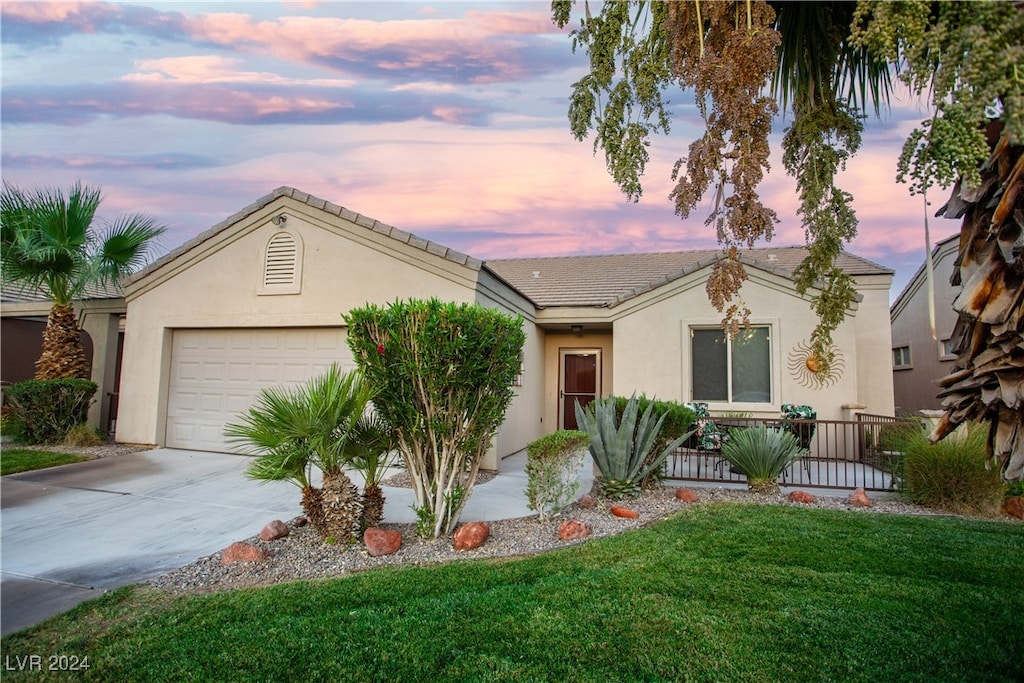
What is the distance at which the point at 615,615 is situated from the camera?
365cm

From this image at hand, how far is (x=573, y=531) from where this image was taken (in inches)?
223

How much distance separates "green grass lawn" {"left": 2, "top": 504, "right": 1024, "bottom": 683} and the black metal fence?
2953 millimetres

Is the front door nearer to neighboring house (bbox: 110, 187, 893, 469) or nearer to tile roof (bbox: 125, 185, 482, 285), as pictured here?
neighboring house (bbox: 110, 187, 893, 469)

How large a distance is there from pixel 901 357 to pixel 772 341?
9191mm

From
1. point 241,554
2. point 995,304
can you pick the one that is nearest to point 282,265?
point 241,554

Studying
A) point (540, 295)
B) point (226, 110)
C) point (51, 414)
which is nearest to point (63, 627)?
point (226, 110)

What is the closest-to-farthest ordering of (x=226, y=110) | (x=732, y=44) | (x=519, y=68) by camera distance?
(x=732, y=44)
(x=519, y=68)
(x=226, y=110)

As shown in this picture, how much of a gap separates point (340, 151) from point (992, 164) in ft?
27.5

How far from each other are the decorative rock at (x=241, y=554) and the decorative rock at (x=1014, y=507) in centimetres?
872

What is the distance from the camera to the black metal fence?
8000 mm

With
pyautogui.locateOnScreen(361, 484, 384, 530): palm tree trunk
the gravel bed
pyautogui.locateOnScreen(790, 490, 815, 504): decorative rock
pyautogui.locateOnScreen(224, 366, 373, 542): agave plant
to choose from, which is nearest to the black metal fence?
pyautogui.locateOnScreen(790, 490, 815, 504): decorative rock

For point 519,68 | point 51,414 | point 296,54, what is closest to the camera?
point 519,68

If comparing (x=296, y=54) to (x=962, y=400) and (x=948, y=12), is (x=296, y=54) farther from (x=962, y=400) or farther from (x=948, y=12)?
(x=962, y=400)

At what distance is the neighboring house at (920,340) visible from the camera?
14172 mm
